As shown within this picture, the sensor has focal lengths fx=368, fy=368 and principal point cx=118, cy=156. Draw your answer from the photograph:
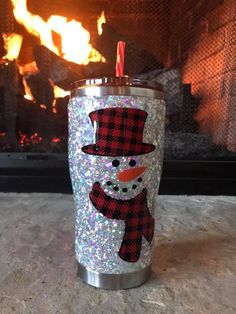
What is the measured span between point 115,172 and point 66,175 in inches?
30.0

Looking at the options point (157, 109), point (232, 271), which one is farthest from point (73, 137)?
point (232, 271)

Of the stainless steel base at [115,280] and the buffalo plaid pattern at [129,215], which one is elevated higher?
the buffalo plaid pattern at [129,215]

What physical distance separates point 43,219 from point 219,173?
67 cm

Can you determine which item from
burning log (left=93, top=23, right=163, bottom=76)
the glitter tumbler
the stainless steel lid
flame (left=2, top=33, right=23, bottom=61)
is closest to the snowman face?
the glitter tumbler

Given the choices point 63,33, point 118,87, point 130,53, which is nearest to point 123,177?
point 118,87

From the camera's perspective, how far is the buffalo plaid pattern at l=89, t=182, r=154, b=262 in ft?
2.21

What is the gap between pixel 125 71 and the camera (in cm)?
143

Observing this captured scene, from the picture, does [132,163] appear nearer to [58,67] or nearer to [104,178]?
[104,178]

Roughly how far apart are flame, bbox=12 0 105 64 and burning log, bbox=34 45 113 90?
0.12 ft

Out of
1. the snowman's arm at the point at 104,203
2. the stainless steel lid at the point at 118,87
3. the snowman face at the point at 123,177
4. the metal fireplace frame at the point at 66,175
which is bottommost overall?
the metal fireplace frame at the point at 66,175

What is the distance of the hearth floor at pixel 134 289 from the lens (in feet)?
2.13

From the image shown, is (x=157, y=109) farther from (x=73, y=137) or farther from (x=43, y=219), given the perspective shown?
(x=43, y=219)

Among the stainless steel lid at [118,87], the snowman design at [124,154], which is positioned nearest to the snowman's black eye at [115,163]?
the snowman design at [124,154]

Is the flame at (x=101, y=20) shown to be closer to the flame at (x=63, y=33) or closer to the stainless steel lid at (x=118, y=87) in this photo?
the flame at (x=63, y=33)
